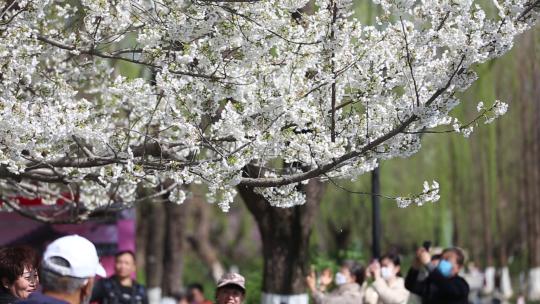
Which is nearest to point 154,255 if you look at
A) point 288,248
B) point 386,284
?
point 288,248

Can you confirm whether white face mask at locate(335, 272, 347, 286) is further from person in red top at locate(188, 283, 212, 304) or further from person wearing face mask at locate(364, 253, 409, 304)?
person in red top at locate(188, 283, 212, 304)

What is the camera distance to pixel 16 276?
6.89 metres

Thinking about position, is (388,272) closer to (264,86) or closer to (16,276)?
(264,86)

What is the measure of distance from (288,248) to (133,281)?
351cm

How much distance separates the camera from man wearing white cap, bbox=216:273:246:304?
7895mm

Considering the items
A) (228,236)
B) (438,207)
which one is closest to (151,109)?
(438,207)

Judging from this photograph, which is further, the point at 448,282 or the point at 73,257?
the point at 448,282

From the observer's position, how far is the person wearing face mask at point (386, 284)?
1202 cm

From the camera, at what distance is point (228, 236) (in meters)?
61.9

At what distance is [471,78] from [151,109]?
2896 mm

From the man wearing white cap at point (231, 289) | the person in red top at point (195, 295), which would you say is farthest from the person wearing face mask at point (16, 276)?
the person in red top at point (195, 295)

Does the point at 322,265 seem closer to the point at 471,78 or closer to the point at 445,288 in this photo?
the point at 445,288

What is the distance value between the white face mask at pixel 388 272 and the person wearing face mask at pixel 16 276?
596cm

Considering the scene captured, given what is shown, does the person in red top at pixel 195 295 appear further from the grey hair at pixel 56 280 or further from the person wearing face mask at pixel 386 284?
the grey hair at pixel 56 280
